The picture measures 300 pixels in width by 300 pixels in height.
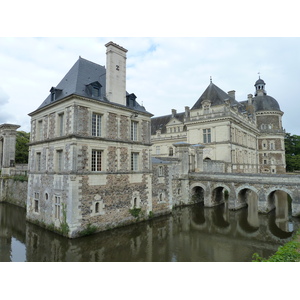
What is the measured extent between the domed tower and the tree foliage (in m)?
6.40

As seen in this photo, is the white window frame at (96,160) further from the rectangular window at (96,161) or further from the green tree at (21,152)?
the green tree at (21,152)

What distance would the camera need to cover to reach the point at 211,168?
26.7 m

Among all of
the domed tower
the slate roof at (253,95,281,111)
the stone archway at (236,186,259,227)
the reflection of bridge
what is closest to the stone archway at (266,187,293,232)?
the reflection of bridge

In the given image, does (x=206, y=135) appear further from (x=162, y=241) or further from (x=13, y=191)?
(x=13, y=191)

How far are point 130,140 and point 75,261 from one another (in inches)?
331

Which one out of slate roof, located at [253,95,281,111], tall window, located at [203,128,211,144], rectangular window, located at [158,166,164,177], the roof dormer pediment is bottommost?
rectangular window, located at [158,166,164,177]

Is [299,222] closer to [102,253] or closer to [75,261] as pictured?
[102,253]

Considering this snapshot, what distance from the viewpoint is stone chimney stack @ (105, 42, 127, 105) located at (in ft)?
49.0

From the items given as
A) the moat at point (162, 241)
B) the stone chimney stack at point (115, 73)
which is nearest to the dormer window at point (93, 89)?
the stone chimney stack at point (115, 73)

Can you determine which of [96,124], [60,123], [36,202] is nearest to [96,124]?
[96,124]

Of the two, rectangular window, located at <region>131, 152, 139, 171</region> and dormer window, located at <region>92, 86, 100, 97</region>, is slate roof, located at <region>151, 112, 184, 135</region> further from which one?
dormer window, located at <region>92, 86, 100, 97</region>

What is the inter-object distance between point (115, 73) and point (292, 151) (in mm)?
50273

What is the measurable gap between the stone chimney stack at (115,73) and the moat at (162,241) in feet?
29.2

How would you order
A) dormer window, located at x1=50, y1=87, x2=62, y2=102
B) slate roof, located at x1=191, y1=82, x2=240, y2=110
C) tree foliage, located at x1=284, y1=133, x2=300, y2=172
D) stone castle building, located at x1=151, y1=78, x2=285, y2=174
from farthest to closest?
1. tree foliage, located at x1=284, y1=133, x2=300, y2=172
2. slate roof, located at x1=191, y1=82, x2=240, y2=110
3. stone castle building, located at x1=151, y1=78, x2=285, y2=174
4. dormer window, located at x1=50, y1=87, x2=62, y2=102
